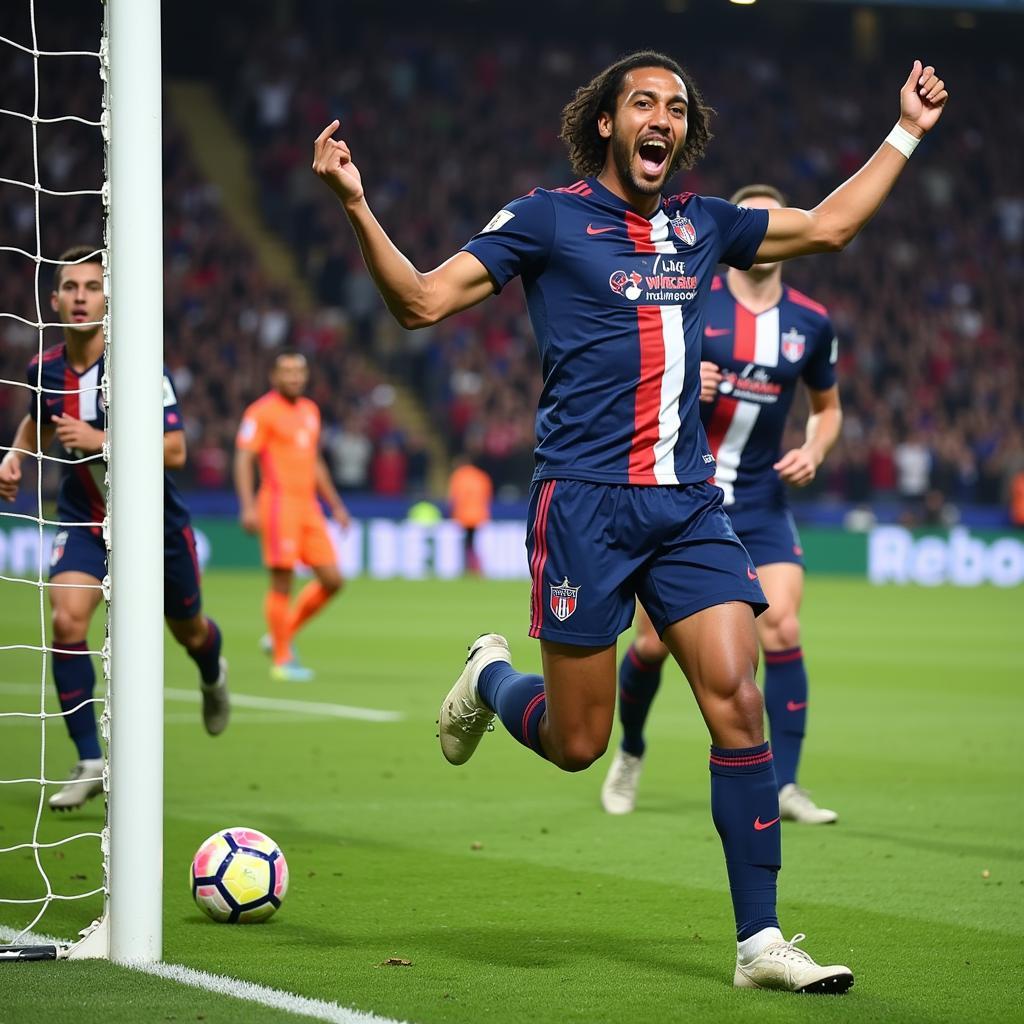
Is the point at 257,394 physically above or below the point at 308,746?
above

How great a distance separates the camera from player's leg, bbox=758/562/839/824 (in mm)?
7367

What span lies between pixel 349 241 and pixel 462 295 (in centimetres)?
2752

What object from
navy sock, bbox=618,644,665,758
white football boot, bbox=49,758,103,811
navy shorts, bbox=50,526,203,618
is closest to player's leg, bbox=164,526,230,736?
navy shorts, bbox=50,526,203,618

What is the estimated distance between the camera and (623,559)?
15.0 feet

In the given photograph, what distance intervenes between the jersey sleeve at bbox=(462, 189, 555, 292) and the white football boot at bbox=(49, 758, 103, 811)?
3452 mm

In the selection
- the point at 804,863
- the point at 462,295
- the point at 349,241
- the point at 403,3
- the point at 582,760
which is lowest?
the point at 804,863

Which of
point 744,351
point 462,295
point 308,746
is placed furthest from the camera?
point 308,746

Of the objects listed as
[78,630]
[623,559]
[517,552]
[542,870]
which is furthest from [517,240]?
[517,552]

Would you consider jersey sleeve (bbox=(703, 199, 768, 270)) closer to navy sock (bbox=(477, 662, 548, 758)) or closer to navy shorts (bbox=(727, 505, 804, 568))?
navy sock (bbox=(477, 662, 548, 758))

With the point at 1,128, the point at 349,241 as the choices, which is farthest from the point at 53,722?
the point at 349,241

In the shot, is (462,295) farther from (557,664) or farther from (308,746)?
(308,746)

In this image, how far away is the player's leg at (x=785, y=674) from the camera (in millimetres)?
7367

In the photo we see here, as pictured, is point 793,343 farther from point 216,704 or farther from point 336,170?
point 336,170

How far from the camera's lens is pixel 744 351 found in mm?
7359
